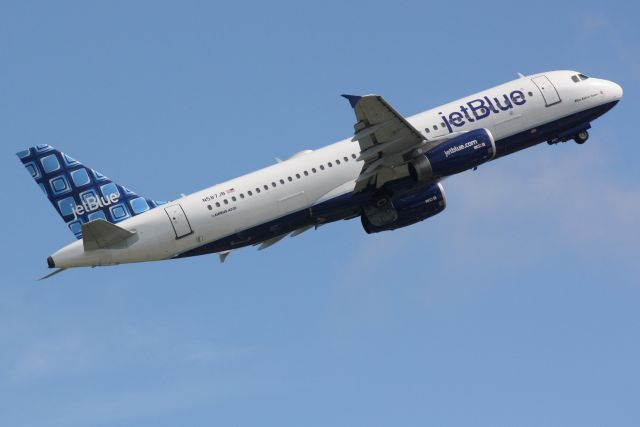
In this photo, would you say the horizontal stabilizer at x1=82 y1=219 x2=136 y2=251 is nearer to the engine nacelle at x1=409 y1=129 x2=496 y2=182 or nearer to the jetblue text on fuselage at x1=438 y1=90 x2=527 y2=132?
the engine nacelle at x1=409 y1=129 x2=496 y2=182

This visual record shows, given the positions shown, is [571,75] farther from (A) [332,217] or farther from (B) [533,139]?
(A) [332,217]

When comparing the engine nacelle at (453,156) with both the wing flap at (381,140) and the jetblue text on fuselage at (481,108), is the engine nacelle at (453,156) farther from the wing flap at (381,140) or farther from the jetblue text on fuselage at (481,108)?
the jetblue text on fuselage at (481,108)

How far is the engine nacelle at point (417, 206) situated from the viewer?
61.3 meters

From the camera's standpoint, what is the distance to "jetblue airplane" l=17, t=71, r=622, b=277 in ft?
187

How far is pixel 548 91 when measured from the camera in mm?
63250

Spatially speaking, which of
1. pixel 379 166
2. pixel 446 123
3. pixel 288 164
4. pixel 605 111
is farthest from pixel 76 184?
pixel 605 111

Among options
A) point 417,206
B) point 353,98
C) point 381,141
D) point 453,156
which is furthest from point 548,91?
point 353,98

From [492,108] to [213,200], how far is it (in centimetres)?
1626

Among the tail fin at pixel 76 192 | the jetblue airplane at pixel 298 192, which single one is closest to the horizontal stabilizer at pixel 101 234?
the jetblue airplane at pixel 298 192

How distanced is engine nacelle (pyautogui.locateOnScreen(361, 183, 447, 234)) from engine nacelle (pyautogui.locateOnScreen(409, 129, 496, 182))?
2679mm

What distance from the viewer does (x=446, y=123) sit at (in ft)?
200

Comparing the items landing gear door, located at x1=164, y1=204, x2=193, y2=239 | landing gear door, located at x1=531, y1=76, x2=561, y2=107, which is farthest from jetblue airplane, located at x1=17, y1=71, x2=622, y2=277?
landing gear door, located at x1=531, y1=76, x2=561, y2=107

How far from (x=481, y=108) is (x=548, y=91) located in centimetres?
452

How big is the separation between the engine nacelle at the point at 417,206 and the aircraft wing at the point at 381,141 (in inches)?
101
